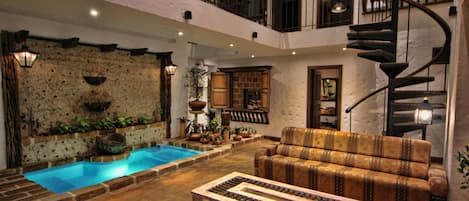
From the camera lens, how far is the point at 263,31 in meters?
5.40

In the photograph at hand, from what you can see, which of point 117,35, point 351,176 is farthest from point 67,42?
point 351,176

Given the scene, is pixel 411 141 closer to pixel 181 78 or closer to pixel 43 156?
pixel 181 78

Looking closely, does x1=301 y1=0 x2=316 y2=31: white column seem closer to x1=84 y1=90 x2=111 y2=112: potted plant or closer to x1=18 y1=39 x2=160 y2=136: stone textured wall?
x1=18 y1=39 x2=160 y2=136: stone textured wall

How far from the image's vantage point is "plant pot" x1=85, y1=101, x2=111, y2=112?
195 inches

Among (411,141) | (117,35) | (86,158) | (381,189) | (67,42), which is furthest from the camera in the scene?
(117,35)

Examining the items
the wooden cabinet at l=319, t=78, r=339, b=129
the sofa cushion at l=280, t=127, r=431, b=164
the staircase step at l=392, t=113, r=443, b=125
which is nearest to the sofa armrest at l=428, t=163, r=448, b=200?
the sofa cushion at l=280, t=127, r=431, b=164

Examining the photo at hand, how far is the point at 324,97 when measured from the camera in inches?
355

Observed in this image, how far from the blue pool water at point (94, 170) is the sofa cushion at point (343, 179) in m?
2.27

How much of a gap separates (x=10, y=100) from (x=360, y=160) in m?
5.05

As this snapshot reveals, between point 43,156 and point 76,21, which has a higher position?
point 76,21

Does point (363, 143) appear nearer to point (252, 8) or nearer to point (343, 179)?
point (343, 179)

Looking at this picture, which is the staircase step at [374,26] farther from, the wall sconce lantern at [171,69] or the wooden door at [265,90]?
the wall sconce lantern at [171,69]

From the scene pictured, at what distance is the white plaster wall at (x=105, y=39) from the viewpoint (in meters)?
3.98

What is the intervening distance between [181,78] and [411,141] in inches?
197
